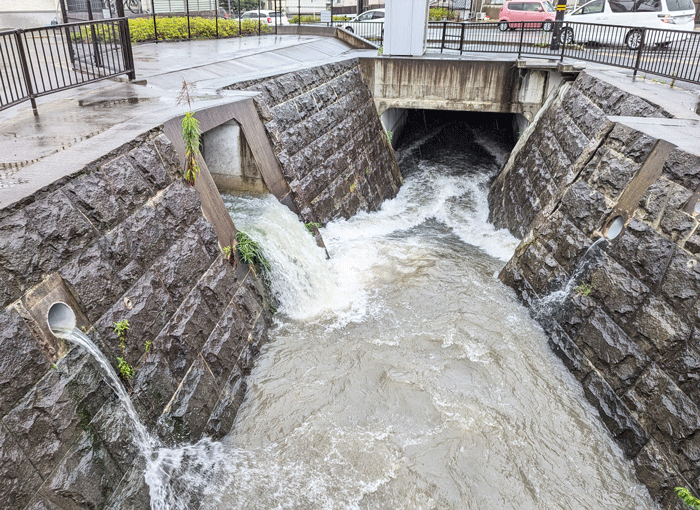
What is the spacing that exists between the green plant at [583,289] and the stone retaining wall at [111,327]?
414cm

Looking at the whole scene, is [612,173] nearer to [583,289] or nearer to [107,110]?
[583,289]

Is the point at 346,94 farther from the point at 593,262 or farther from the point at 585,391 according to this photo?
the point at 585,391

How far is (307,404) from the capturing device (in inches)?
215

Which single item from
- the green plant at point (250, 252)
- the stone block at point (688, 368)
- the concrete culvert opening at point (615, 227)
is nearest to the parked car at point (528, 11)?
the concrete culvert opening at point (615, 227)


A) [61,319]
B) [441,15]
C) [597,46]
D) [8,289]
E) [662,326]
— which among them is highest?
[441,15]

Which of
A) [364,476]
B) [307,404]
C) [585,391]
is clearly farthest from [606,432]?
[307,404]

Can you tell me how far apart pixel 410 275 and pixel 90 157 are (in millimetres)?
5368

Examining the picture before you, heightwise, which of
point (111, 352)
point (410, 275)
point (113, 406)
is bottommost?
point (410, 275)

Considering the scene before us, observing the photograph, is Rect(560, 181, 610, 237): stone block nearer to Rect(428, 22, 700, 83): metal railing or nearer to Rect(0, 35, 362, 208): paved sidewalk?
Rect(428, 22, 700, 83): metal railing

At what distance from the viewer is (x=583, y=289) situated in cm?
615

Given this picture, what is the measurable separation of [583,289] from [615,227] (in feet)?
2.78

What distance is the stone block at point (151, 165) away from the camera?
16.5 feet

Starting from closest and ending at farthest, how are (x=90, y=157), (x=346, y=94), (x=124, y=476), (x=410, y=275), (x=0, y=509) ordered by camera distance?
(x=0, y=509) → (x=124, y=476) → (x=90, y=157) → (x=410, y=275) → (x=346, y=94)

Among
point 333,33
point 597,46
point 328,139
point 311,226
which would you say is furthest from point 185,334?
point 333,33
